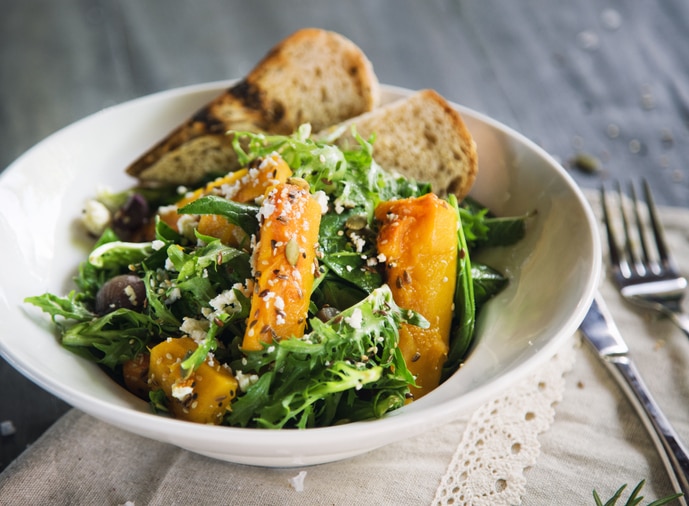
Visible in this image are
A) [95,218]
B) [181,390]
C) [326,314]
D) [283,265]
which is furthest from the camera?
[95,218]

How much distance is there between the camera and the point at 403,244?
1933 mm

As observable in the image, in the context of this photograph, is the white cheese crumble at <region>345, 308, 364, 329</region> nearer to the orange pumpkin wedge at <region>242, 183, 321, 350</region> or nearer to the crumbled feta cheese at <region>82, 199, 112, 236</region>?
the orange pumpkin wedge at <region>242, 183, 321, 350</region>

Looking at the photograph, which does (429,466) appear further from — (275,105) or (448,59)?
(448,59)

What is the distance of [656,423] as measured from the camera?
207 cm

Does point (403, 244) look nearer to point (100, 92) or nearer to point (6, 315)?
point (6, 315)

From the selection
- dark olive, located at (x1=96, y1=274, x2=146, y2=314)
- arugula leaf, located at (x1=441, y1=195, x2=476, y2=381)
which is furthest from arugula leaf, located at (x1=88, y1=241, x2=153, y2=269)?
arugula leaf, located at (x1=441, y1=195, x2=476, y2=381)

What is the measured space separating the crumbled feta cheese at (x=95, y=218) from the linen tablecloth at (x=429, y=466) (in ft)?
2.29

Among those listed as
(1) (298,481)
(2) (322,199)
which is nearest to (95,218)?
(2) (322,199)

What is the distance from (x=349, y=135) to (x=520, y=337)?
3.74ft

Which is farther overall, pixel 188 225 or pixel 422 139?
pixel 422 139

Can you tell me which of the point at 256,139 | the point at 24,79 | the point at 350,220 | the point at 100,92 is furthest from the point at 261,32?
the point at 350,220

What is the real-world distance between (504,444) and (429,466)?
0.87 feet

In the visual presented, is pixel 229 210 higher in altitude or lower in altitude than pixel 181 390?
higher

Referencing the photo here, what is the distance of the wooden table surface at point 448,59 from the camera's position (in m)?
3.94
